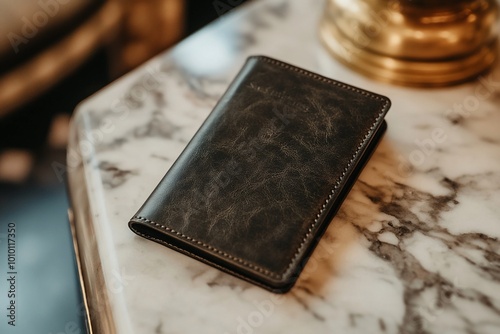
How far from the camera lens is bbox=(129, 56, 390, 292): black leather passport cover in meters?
0.64

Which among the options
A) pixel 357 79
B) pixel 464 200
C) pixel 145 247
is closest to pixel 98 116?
pixel 145 247

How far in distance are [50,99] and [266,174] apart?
749 millimetres

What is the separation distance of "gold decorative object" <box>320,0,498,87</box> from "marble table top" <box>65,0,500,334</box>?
0.02m

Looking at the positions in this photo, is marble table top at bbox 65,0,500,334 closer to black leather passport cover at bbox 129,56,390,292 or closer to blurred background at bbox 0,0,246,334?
black leather passport cover at bbox 129,56,390,292

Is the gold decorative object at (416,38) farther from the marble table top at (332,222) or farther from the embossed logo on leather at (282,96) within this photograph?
the embossed logo on leather at (282,96)

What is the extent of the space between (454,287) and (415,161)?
186 millimetres

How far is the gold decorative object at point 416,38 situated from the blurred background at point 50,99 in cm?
48

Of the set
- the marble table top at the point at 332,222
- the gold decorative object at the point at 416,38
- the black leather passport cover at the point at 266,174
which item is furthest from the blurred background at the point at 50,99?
the gold decorative object at the point at 416,38

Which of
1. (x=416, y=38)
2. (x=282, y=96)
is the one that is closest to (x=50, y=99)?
(x=282, y=96)

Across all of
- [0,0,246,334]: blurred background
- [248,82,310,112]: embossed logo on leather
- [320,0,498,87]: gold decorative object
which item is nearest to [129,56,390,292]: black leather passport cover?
[248,82,310,112]: embossed logo on leather

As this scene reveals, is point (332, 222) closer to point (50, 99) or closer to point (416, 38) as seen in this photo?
point (416, 38)

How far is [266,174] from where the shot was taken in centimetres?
69

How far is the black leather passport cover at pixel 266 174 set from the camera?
64 cm

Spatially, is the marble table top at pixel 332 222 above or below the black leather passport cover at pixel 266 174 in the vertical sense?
below
